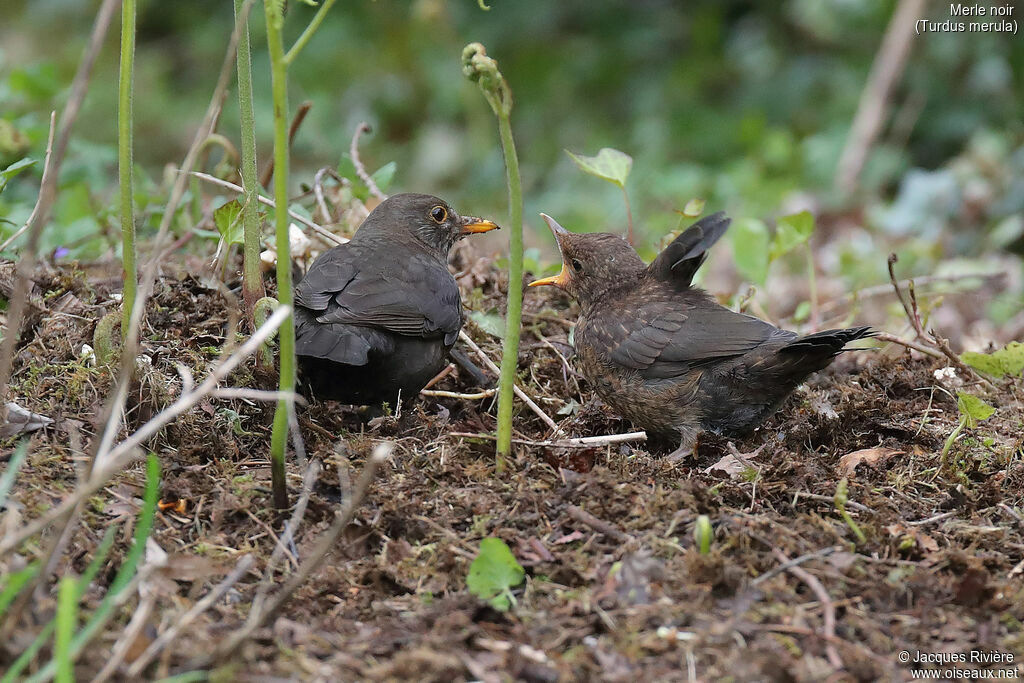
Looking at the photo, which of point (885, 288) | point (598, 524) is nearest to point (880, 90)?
point (885, 288)

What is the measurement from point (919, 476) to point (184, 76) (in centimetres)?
1186

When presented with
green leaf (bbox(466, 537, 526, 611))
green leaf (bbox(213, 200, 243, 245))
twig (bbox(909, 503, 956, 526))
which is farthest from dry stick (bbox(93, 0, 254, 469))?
twig (bbox(909, 503, 956, 526))

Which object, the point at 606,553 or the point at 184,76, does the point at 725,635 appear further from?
the point at 184,76

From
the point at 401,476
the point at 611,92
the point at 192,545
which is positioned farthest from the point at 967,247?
the point at 192,545

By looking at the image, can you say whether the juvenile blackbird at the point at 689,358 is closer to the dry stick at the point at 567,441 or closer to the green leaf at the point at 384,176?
the dry stick at the point at 567,441

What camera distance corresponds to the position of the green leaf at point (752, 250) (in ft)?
18.1

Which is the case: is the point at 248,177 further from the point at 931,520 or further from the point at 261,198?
the point at 931,520

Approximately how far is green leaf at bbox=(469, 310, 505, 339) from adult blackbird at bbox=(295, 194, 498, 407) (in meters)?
0.25

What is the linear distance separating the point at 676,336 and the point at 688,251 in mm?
347

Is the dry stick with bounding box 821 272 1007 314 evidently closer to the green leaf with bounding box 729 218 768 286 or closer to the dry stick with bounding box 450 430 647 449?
the green leaf with bounding box 729 218 768 286

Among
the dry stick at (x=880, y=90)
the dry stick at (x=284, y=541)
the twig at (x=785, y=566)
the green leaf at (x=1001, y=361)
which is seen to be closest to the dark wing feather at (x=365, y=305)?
the dry stick at (x=284, y=541)

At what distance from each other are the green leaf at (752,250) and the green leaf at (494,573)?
300 cm

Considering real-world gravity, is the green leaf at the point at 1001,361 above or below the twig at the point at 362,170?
below

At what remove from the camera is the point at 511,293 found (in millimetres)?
3377
